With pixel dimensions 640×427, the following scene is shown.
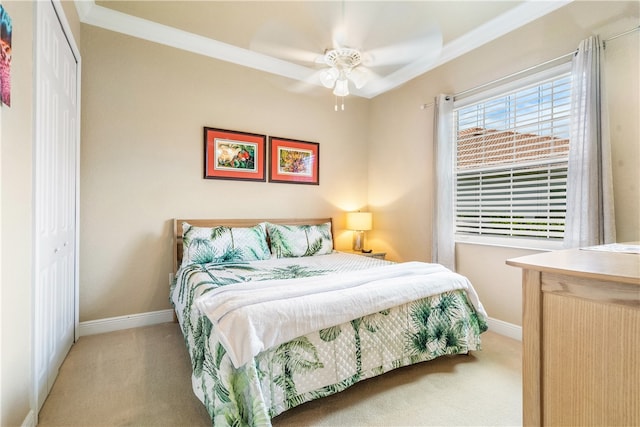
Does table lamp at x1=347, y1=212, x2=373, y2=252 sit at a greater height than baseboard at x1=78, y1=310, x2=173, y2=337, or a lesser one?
greater

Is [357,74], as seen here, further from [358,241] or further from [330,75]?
[358,241]

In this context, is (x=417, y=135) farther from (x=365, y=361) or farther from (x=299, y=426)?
(x=299, y=426)

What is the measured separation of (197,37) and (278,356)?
10.2 ft

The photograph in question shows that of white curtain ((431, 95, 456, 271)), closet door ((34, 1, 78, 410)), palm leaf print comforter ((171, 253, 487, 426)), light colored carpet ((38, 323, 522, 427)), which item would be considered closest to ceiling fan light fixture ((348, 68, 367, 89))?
white curtain ((431, 95, 456, 271))

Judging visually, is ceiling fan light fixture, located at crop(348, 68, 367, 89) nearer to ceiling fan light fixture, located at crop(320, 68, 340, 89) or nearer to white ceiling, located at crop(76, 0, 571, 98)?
ceiling fan light fixture, located at crop(320, 68, 340, 89)

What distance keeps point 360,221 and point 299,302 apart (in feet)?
8.03

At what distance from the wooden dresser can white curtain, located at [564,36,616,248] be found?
1.31 meters

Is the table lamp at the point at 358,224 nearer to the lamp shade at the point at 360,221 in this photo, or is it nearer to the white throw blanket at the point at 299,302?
the lamp shade at the point at 360,221

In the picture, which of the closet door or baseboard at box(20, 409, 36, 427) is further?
the closet door

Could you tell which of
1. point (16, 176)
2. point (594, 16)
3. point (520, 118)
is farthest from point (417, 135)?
point (16, 176)

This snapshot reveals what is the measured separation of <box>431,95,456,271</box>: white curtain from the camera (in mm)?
3113

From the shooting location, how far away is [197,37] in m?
3.06

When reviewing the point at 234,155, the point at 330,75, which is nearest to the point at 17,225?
the point at 330,75

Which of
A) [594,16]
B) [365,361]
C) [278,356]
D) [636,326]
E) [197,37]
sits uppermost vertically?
[197,37]
